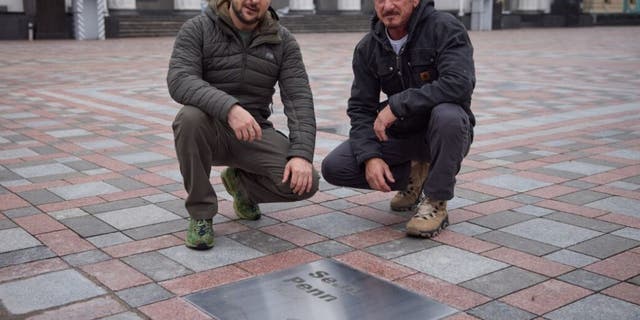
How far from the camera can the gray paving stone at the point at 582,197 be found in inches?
178

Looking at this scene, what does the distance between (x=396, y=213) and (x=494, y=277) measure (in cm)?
115

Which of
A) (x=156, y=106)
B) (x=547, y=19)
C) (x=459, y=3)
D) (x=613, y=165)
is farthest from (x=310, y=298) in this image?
(x=547, y=19)

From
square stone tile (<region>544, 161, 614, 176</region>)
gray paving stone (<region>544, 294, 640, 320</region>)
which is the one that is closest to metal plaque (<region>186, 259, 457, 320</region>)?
gray paving stone (<region>544, 294, 640, 320</region>)

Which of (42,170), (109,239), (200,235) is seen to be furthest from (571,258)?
(42,170)

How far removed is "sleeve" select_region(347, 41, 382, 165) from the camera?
3.97 metres

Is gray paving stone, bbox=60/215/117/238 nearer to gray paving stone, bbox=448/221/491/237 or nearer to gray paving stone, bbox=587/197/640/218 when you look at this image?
gray paving stone, bbox=448/221/491/237

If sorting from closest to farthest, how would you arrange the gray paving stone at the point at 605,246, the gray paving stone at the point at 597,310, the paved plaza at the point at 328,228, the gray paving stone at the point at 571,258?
1. the gray paving stone at the point at 597,310
2. the paved plaza at the point at 328,228
3. the gray paving stone at the point at 571,258
4. the gray paving stone at the point at 605,246

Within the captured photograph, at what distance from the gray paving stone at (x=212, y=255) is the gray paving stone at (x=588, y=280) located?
1.42 m

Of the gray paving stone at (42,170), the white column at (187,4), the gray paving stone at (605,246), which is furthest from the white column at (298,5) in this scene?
the gray paving stone at (605,246)

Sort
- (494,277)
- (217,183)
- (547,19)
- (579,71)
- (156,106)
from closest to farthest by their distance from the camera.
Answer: (494,277)
(217,183)
(156,106)
(579,71)
(547,19)

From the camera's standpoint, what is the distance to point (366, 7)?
4144cm

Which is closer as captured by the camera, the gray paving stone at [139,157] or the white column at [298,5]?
the gray paving stone at [139,157]

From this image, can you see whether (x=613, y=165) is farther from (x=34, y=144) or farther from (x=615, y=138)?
(x=34, y=144)

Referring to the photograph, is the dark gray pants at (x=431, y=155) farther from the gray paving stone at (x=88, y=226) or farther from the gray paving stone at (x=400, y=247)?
the gray paving stone at (x=88, y=226)
